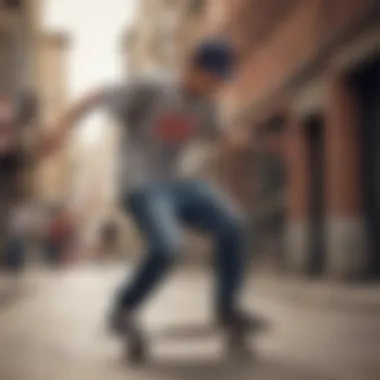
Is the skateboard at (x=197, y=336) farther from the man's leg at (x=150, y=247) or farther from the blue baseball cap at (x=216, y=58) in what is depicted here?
the blue baseball cap at (x=216, y=58)

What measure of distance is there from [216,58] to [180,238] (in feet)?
0.29

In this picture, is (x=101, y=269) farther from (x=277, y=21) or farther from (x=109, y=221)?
(x=277, y=21)

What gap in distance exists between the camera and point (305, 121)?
520mm

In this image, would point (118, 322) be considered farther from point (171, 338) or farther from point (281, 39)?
point (281, 39)

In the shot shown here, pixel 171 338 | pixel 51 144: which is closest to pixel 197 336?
pixel 171 338

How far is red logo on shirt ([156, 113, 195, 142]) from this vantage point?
1.66 feet

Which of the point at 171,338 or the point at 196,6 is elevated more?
the point at 196,6

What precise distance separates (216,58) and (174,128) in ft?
0.13

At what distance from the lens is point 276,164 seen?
20.3 inches

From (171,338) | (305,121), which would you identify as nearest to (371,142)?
(305,121)

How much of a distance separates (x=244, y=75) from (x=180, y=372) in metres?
0.15

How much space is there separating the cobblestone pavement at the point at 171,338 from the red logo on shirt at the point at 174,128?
66 millimetres

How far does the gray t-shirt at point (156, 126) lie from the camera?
50 centimetres

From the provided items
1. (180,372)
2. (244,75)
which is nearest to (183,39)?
(244,75)
